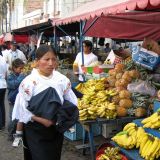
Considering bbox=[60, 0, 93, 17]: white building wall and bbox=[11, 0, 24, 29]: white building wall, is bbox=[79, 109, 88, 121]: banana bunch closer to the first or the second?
bbox=[60, 0, 93, 17]: white building wall

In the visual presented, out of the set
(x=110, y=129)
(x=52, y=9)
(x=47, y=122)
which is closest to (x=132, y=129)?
(x=47, y=122)

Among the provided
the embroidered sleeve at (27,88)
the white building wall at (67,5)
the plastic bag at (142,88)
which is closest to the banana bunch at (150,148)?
the embroidered sleeve at (27,88)

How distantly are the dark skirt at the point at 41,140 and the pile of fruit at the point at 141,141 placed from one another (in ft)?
3.25

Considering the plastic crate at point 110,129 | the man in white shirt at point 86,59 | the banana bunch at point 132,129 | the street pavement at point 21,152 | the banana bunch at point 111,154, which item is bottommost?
the street pavement at point 21,152

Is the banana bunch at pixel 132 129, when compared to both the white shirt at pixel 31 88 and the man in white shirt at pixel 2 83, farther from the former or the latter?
the man in white shirt at pixel 2 83

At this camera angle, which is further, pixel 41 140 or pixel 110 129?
pixel 110 129

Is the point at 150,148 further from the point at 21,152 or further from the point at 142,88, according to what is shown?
the point at 21,152

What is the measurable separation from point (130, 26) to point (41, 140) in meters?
7.07

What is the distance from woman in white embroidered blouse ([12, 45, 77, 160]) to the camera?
11.9 ft

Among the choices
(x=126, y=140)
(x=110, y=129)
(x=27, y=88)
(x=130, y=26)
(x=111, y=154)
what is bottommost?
(x=110, y=129)

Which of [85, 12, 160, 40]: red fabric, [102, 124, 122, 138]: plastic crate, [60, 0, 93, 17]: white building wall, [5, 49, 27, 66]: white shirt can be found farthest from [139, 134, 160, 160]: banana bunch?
[60, 0, 93, 17]: white building wall

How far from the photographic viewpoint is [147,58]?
6152mm

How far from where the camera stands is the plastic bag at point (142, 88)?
5.89m

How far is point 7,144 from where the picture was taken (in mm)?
6938
